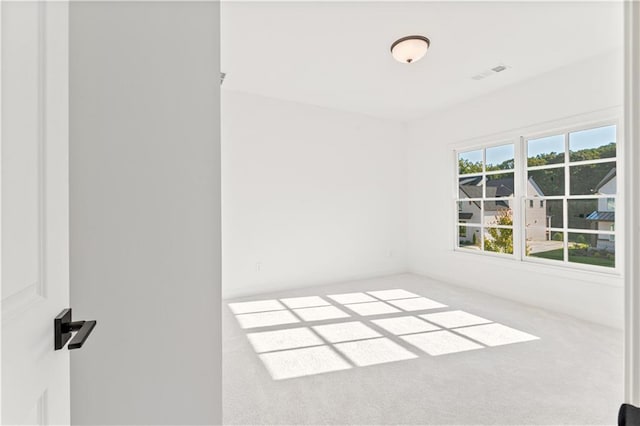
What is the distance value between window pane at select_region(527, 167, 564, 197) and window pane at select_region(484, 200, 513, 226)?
1.15 feet

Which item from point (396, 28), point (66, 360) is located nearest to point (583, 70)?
point (396, 28)

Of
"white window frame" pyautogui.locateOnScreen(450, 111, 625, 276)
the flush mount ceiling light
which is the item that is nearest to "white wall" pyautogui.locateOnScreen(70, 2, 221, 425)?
the flush mount ceiling light

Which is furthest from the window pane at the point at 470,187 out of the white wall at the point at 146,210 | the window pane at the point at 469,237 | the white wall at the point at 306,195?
the white wall at the point at 146,210

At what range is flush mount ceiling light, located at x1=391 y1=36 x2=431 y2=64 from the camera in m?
2.95

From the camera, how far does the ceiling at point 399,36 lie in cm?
273

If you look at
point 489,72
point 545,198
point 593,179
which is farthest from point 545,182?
point 489,72

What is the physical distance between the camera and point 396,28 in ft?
9.86

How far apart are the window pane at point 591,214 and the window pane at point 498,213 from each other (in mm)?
753

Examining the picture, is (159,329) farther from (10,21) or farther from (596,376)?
(596,376)

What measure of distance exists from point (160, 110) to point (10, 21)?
593 mm

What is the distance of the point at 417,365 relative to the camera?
99.0 inches

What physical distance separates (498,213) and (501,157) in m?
0.78
